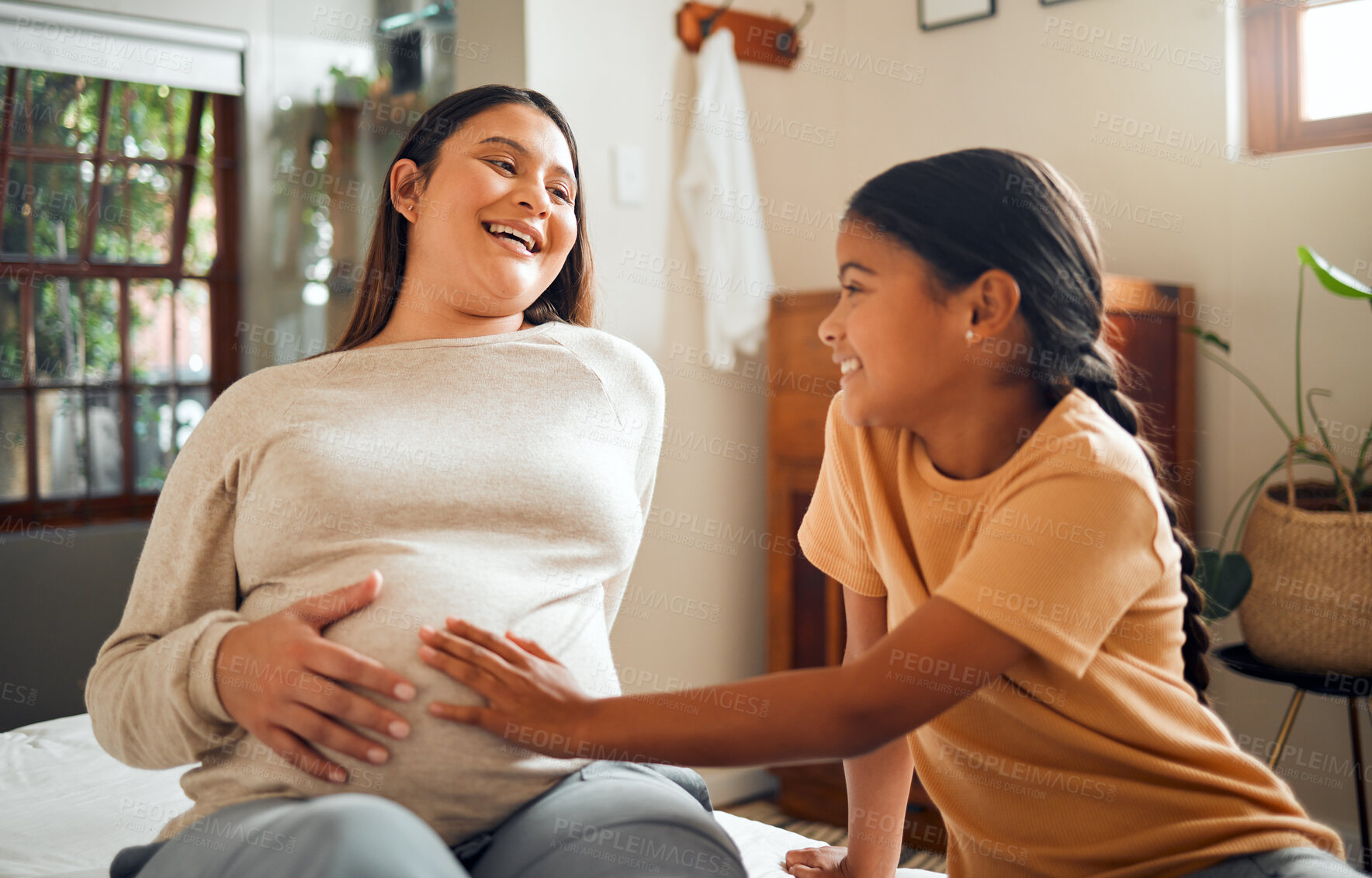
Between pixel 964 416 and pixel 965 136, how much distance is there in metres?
1.97

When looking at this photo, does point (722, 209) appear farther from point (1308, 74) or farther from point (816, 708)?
point (816, 708)

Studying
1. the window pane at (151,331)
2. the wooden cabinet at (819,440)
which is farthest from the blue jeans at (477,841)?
the window pane at (151,331)

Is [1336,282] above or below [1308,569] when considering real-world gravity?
above

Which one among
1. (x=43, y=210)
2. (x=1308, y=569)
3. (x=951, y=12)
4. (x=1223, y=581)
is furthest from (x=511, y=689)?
(x=43, y=210)

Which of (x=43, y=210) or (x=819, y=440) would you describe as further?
(x=43, y=210)

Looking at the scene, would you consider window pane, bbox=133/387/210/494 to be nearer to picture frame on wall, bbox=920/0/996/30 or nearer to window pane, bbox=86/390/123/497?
window pane, bbox=86/390/123/497

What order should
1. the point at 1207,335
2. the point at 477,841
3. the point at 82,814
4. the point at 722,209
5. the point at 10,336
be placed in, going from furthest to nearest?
the point at 10,336 → the point at 722,209 → the point at 1207,335 → the point at 82,814 → the point at 477,841

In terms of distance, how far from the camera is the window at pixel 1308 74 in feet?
7.43

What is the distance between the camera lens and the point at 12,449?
9.14 feet

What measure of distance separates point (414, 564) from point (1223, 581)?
1.51 metres

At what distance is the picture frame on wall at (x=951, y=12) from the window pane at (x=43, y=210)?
2.24 metres

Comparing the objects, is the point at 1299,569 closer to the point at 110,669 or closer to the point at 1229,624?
the point at 1229,624

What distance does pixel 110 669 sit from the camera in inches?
40.0

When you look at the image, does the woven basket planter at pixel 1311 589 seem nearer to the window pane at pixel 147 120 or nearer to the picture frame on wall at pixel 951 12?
the picture frame on wall at pixel 951 12
